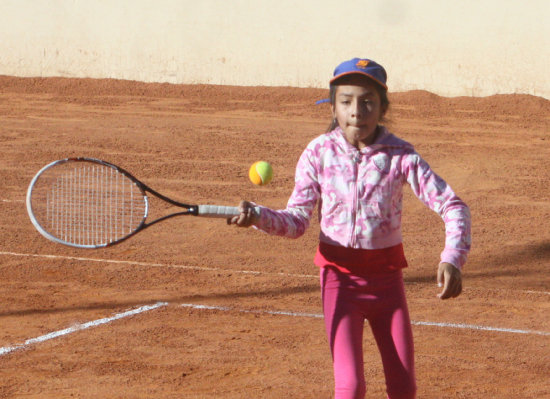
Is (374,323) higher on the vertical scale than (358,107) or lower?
lower

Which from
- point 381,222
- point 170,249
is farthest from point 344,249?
point 170,249

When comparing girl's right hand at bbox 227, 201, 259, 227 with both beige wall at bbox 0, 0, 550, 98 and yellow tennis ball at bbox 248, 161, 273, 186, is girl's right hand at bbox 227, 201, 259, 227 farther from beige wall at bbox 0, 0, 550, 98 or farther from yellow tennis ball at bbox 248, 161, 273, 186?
beige wall at bbox 0, 0, 550, 98

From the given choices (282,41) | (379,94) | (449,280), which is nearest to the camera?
(449,280)

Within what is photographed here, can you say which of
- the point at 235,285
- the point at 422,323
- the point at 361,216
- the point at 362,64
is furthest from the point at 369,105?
the point at 235,285

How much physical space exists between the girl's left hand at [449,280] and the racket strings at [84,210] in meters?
3.85

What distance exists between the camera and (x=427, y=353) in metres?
5.59

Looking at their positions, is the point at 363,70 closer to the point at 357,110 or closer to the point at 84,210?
the point at 357,110

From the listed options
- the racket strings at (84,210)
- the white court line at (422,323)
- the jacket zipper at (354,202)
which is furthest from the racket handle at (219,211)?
the racket strings at (84,210)

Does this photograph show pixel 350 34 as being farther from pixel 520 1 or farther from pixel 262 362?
pixel 262 362

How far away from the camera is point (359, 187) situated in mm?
3406

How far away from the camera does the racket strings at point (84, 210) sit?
7.28m

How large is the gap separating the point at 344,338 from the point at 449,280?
0.52 m

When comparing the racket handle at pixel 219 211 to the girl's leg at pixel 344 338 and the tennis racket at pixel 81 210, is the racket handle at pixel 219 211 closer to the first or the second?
the girl's leg at pixel 344 338

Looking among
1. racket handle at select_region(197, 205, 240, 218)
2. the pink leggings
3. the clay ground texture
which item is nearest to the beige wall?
the clay ground texture
